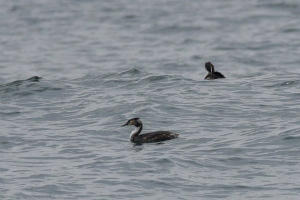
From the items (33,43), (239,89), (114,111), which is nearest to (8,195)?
(114,111)

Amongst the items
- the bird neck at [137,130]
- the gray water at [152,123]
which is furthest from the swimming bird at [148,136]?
the gray water at [152,123]

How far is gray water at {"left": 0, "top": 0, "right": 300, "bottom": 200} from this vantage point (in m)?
14.5

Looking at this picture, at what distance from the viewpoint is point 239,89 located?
23031 mm

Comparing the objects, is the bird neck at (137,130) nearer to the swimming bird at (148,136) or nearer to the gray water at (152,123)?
the swimming bird at (148,136)

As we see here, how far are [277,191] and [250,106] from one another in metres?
6.92

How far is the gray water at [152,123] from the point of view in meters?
14.5

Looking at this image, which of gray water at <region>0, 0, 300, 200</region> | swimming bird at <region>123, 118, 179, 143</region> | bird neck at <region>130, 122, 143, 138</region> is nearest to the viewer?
gray water at <region>0, 0, 300, 200</region>

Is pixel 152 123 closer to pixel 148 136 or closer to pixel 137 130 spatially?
pixel 137 130

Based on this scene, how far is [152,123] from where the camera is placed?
19797 millimetres

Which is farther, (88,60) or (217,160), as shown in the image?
(88,60)

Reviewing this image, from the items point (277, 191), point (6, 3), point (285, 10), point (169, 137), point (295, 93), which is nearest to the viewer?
point (277, 191)

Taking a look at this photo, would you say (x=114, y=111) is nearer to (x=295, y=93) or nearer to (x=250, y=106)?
(x=250, y=106)

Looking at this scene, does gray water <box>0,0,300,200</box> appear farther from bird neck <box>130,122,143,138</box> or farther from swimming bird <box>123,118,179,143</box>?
bird neck <box>130,122,143,138</box>

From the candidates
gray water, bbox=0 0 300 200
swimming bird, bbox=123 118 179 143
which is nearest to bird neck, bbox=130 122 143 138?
swimming bird, bbox=123 118 179 143
